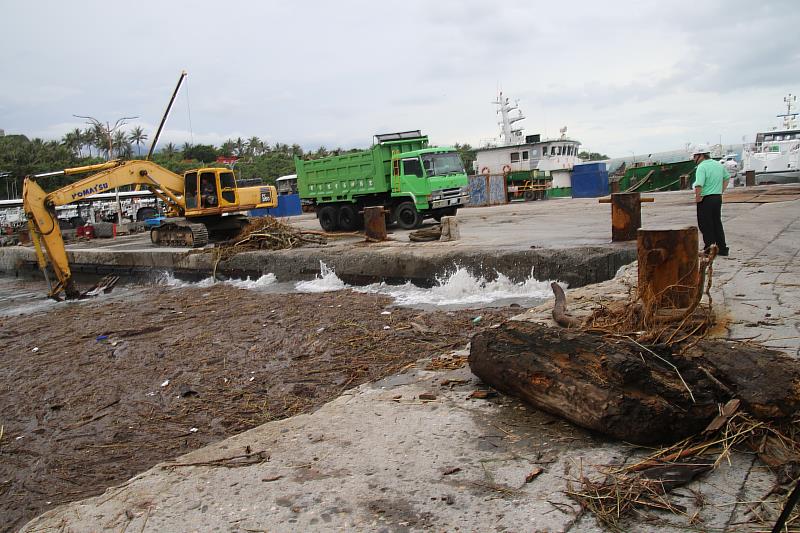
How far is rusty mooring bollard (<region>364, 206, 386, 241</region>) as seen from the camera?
1373cm

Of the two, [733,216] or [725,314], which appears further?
[733,216]

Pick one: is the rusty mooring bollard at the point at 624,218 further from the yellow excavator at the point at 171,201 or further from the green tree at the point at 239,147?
the green tree at the point at 239,147

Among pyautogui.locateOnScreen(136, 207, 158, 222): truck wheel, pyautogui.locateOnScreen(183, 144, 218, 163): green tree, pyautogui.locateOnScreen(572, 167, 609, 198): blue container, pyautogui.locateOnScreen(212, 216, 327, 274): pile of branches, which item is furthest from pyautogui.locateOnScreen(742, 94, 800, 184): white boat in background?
pyautogui.locateOnScreen(183, 144, 218, 163): green tree

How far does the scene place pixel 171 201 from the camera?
58.0ft

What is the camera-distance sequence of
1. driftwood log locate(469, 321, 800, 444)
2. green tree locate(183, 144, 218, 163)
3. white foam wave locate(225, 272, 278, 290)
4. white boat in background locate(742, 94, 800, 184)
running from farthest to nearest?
green tree locate(183, 144, 218, 163) → white boat in background locate(742, 94, 800, 184) → white foam wave locate(225, 272, 278, 290) → driftwood log locate(469, 321, 800, 444)

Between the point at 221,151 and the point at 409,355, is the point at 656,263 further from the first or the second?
the point at 221,151

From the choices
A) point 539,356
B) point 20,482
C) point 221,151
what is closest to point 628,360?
point 539,356

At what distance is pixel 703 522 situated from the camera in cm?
224

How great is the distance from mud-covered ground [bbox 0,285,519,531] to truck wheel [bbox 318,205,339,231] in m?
8.72

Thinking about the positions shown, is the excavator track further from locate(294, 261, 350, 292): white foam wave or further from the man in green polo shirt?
the man in green polo shirt

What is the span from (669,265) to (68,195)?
49.1ft

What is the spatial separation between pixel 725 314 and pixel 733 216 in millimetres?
8761

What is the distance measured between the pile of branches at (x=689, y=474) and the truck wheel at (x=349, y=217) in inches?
634

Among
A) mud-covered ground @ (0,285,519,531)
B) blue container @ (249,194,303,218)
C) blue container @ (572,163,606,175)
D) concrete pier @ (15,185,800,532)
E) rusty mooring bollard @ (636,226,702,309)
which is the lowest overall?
mud-covered ground @ (0,285,519,531)
